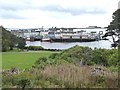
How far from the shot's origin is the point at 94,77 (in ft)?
35.6

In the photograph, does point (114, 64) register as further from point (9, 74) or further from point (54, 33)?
point (54, 33)

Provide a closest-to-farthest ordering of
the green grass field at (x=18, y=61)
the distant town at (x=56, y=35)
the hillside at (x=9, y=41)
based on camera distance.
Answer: the green grass field at (x=18, y=61) < the hillside at (x=9, y=41) < the distant town at (x=56, y=35)

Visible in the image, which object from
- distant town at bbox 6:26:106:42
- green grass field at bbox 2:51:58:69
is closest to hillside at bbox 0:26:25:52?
distant town at bbox 6:26:106:42

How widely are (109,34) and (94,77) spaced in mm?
31858

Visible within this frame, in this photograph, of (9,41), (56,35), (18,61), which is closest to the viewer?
(18,61)

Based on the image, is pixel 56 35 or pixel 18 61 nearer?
pixel 18 61

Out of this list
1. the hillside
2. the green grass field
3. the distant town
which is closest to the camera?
the green grass field

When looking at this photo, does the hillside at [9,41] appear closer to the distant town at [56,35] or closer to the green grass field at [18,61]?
the distant town at [56,35]

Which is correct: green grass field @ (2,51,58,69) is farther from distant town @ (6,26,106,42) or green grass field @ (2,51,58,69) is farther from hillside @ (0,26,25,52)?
distant town @ (6,26,106,42)

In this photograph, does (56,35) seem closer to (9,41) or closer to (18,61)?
(9,41)

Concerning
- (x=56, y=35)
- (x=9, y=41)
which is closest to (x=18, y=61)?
(x=9, y=41)

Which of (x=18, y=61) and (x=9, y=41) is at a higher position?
(x=9, y=41)

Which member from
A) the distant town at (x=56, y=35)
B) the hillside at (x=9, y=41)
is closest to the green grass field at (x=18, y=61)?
the hillside at (x=9, y=41)

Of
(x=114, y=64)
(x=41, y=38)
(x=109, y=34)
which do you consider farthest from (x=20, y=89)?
(x=41, y=38)
